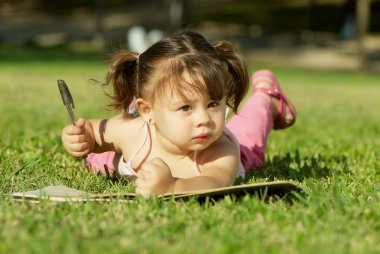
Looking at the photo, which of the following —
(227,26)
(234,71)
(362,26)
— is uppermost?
(234,71)

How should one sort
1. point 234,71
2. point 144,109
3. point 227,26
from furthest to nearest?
point 227,26 → point 234,71 → point 144,109

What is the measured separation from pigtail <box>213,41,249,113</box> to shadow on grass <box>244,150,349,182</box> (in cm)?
44

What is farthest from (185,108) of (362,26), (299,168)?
(362,26)

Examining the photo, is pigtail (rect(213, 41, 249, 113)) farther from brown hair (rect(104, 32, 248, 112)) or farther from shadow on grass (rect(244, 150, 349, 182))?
shadow on grass (rect(244, 150, 349, 182))

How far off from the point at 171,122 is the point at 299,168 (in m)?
1.18

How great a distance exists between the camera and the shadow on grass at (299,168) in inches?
152

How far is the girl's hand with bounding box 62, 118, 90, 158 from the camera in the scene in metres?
3.47

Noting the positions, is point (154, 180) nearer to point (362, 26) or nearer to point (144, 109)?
point (144, 109)

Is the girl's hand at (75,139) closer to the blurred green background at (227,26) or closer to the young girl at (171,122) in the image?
the young girl at (171,122)

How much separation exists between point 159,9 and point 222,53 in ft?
94.9

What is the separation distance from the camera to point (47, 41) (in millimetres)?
25281

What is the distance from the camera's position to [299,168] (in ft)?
13.5

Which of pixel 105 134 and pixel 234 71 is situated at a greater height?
pixel 234 71

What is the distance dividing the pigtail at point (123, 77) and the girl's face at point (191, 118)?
0.39m
